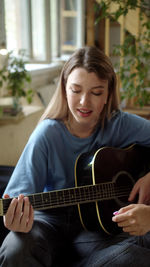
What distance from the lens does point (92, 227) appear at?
1.16 meters

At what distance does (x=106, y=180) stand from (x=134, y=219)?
0.20 meters

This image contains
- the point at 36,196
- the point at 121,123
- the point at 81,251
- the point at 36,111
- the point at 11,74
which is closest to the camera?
the point at 36,196

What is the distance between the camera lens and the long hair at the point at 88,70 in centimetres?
121

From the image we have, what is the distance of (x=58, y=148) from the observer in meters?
1.22

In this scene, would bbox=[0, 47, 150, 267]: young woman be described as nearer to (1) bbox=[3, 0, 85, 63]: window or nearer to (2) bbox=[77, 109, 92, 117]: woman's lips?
(2) bbox=[77, 109, 92, 117]: woman's lips

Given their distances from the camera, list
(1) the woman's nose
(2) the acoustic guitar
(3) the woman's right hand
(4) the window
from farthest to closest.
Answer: (4) the window
(1) the woman's nose
(2) the acoustic guitar
(3) the woman's right hand

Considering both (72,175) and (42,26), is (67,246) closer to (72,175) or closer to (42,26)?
(72,175)

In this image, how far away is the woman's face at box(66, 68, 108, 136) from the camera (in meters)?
1.18

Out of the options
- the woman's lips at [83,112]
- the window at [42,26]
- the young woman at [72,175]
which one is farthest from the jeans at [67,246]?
the window at [42,26]

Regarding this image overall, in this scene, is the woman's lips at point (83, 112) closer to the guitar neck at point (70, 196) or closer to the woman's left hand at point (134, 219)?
the guitar neck at point (70, 196)

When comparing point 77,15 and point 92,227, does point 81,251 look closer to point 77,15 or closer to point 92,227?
point 92,227

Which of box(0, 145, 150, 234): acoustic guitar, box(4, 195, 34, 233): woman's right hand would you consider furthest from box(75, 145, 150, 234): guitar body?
box(4, 195, 34, 233): woman's right hand

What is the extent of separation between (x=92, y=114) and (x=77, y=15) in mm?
3600

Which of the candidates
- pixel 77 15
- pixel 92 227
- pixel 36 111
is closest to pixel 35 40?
pixel 77 15
